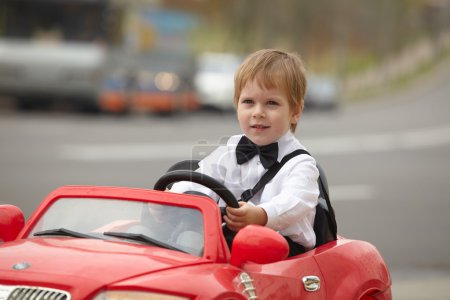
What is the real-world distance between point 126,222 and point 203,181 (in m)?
0.35

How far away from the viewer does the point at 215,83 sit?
36.6 m

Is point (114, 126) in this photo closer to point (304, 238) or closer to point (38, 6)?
point (38, 6)

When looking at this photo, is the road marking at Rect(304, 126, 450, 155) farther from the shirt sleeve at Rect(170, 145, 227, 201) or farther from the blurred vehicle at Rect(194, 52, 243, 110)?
the shirt sleeve at Rect(170, 145, 227, 201)

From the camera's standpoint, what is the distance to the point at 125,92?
28719 millimetres

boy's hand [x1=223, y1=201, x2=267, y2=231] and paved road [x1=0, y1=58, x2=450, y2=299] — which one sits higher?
boy's hand [x1=223, y1=201, x2=267, y2=231]

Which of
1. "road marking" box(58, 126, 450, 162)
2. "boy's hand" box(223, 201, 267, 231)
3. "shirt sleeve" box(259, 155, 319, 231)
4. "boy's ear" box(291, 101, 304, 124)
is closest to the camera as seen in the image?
"boy's hand" box(223, 201, 267, 231)

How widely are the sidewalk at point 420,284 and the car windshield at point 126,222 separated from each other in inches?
159

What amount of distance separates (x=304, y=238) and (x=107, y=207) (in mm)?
851

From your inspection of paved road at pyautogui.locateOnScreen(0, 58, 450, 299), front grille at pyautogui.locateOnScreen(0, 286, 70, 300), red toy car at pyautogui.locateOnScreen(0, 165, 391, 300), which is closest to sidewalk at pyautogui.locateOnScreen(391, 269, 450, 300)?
paved road at pyautogui.locateOnScreen(0, 58, 450, 299)

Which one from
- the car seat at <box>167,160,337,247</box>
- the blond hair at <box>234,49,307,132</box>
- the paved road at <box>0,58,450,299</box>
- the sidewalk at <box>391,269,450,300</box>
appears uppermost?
the blond hair at <box>234,49,307,132</box>

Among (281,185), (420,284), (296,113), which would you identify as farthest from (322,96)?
(281,185)

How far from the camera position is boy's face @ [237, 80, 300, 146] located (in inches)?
201

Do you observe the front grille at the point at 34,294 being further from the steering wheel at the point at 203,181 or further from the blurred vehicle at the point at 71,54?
the blurred vehicle at the point at 71,54

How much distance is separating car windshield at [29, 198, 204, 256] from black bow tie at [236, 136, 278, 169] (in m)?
0.59
